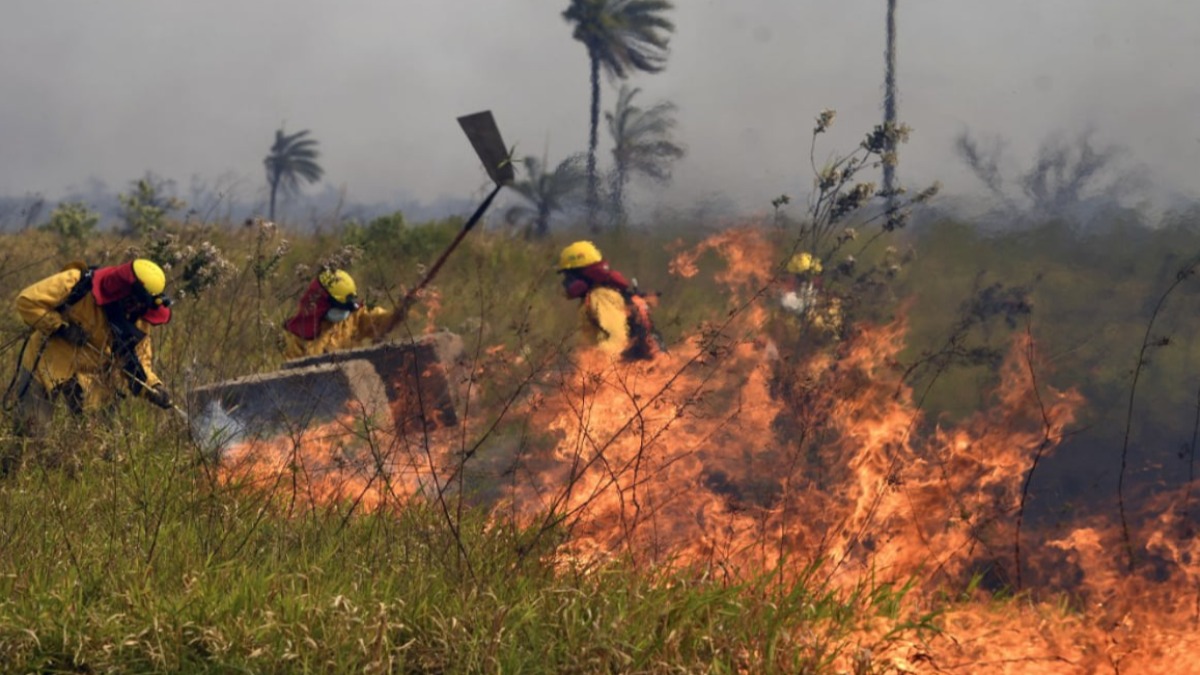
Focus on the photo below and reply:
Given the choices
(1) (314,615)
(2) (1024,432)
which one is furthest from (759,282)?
(1) (314,615)

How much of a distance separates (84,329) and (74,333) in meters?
0.06

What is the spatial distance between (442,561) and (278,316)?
6.32 meters

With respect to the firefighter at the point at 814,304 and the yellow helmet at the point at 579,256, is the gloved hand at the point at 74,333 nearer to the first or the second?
the yellow helmet at the point at 579,256

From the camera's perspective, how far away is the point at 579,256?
28.4ft

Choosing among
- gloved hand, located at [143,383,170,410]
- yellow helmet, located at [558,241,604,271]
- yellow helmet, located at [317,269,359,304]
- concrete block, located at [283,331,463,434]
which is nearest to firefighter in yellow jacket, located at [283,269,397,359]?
yellow helmet, located at [317,269,359,304]

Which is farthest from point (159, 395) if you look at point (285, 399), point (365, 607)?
point (365, 607)

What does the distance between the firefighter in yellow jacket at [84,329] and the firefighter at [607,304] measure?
3242mm

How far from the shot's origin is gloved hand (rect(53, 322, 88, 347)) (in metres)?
6.21

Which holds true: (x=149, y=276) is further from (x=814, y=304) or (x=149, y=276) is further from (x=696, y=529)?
(x=814, y=304)

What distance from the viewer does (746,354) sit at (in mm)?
8305

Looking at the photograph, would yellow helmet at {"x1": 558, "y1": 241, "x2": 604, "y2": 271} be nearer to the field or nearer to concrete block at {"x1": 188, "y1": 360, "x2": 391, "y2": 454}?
the field

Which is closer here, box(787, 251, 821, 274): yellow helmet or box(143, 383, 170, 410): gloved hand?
box(143, 383, 170, 410): gloved hand

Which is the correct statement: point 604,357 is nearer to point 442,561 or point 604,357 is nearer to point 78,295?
point 78,295

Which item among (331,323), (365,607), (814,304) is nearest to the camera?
(365,607)
